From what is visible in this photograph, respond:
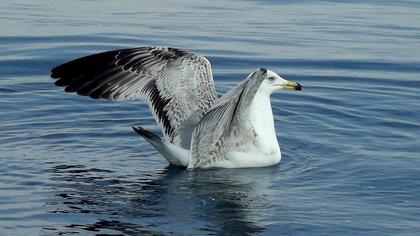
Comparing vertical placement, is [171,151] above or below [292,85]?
below

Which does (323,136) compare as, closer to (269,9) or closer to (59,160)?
(59,160)

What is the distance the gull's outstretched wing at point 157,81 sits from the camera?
11.4 m

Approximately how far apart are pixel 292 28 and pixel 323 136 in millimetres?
7341

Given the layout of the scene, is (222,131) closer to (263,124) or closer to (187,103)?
(263,124)

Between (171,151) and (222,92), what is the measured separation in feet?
12.5

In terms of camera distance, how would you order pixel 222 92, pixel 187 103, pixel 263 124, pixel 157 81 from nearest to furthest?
pixel 263 124 → pixel 187 103 → pixel 157 81 → pixel 222 92

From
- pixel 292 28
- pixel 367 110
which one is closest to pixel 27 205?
pixel 367 110

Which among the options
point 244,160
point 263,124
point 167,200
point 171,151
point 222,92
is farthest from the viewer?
point 222,92

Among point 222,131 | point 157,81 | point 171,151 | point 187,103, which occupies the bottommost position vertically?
point 171,151

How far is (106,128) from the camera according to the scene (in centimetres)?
1268

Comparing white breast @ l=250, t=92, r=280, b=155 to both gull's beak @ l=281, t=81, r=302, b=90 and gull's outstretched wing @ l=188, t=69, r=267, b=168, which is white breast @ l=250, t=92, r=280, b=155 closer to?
gull's outstretched wing @ l=188, t=69, r=267, b=168

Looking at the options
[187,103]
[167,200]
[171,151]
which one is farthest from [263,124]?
[167,200]

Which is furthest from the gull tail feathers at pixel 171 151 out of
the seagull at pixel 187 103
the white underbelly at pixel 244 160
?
the white underbelly at pixel 244 160

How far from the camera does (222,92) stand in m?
14.8
